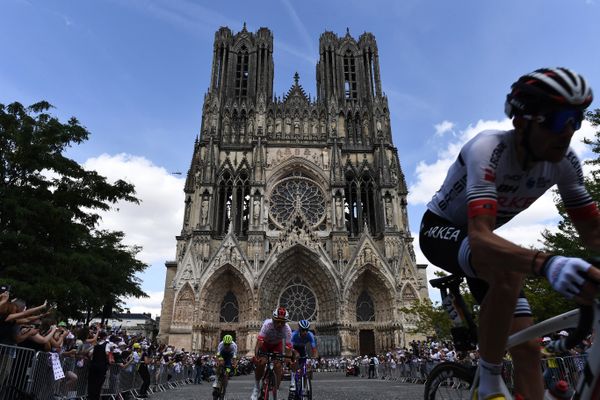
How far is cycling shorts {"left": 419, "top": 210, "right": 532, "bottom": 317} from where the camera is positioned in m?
2.05

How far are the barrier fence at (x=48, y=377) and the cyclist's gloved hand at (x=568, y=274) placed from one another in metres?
5.94

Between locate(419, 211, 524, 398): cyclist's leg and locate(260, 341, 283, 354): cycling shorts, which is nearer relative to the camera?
locate(419, 211, 524, 398): cyclist's leg

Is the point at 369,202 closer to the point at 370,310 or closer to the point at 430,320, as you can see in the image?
the point at 370,310

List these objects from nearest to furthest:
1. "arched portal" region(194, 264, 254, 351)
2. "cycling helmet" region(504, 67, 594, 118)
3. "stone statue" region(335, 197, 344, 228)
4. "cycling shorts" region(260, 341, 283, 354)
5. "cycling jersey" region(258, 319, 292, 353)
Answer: "cycling helmet" region(504, 67, 594, 118), "cycling jersey" region(258, 319, 292, 353), "cycling shorts" region(260, 341, 283, 354), "arched portal" region(194, 264, 254, 351), "stone statue" region(335, 197, 344, 228)

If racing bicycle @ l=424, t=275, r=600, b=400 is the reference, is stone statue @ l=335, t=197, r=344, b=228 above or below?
above

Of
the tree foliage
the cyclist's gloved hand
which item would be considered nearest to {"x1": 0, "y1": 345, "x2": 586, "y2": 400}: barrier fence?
the cyclist's gloved hand

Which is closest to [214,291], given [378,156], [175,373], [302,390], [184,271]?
[184,271]

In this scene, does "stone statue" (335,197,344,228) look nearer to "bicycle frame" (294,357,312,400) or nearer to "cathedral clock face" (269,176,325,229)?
"cathedral clock face" (269,176,325,229)

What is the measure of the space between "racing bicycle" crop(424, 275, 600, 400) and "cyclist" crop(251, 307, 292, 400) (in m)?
3.75

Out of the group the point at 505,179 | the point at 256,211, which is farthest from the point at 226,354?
the point at 256,211

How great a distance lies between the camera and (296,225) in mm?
29000

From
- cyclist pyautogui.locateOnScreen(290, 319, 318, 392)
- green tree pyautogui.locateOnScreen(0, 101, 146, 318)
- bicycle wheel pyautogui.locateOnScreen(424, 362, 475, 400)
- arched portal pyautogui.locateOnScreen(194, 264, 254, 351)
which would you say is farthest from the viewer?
arched portal pyautogui.locateOnScreen(194, 264, 254, 351)

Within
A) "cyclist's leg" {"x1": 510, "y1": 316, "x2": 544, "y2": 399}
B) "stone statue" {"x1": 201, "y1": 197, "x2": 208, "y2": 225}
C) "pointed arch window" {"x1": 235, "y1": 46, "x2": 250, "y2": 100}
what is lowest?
"cyclist's leg" {"x1": 510, "y1": 316, "x2": 544, "y2": 399}

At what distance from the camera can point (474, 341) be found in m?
2.40
